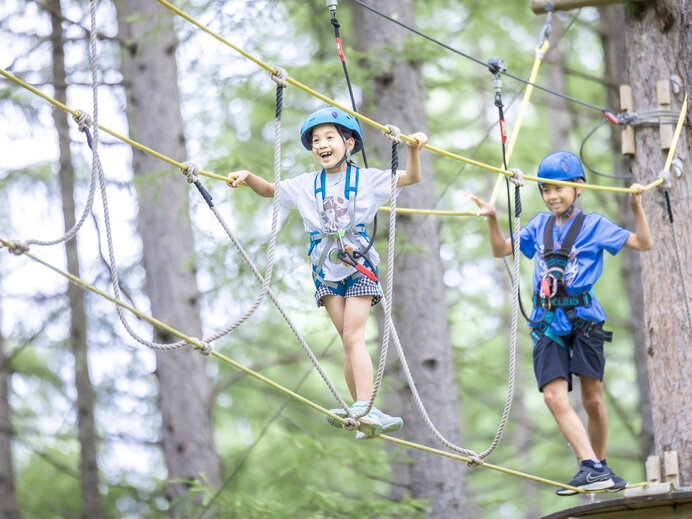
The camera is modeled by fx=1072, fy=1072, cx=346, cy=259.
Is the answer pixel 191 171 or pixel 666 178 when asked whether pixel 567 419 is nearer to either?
pixel 666 178

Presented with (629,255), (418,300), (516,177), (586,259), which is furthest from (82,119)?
(629,255)

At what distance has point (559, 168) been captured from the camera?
15.8 ft

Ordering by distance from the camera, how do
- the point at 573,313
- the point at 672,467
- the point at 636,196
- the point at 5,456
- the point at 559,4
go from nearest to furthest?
the point at 573,313, the point at 636,196, the point at 672,467, the point at 559,4, the point at 5,456

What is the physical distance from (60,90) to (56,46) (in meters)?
0.39

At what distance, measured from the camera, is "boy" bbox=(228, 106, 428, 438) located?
13.7ft

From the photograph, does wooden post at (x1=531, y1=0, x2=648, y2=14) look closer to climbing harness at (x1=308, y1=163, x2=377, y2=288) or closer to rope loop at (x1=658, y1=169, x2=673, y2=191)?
rope loop at (x1=658, y1=169, x2=673, y2=191)

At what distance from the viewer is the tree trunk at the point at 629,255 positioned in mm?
7879

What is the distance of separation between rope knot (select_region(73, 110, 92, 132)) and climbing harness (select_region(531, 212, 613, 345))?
81.1 inches

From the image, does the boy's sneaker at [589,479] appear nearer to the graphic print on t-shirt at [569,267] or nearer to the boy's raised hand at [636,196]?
the graphic print on t-shirt at [569,267]

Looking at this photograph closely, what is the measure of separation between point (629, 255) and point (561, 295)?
455 cm

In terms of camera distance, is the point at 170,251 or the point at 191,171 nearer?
the point at 191,171

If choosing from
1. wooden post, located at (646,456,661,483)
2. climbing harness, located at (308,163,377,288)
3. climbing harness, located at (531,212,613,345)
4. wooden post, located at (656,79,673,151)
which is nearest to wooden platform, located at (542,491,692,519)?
wooden post, located at (646,456,661,483)

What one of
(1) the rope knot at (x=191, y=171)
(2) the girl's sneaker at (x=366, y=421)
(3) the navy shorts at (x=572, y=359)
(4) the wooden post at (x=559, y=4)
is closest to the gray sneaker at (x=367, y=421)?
(2) the girl's sneaker at (x=366, y=421)

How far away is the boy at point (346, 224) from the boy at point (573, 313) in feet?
2.82
